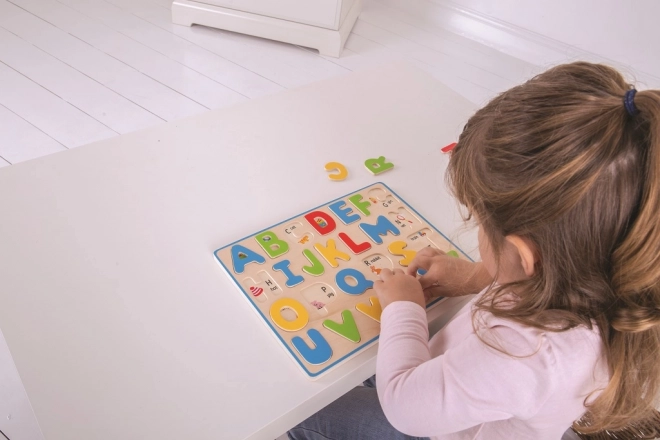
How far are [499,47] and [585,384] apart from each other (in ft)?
7.13

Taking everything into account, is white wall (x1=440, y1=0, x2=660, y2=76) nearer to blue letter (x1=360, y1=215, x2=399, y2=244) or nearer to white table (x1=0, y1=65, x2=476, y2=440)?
white table (x1=0, y1=65, x2=476, y2=440)

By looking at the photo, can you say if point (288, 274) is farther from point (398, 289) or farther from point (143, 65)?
point (143, 65)

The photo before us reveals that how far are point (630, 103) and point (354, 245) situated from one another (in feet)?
1.31

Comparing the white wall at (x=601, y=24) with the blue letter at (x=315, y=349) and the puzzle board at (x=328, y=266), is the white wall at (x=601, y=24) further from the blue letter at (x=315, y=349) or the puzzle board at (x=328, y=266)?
the blue letter at (x=315, y=349)

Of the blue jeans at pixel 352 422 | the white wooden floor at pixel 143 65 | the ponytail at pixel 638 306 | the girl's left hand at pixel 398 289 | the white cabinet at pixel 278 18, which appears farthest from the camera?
the white cabinet at pixel 278 18

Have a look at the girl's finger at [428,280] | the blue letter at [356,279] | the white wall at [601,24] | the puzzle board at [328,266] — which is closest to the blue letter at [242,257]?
the puzzle board at [328,266]

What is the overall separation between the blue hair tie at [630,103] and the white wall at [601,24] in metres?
1.87

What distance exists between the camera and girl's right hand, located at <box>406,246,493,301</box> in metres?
0.73

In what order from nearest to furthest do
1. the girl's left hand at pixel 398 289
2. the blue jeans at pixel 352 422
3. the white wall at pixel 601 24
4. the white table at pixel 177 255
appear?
the white table at pixel 177 255 < the girl's left hand at pixel 398 289 < the blue jeans at pixel 352 422 < the white wall at pixel 601 24

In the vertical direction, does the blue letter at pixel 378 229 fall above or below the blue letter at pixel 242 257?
above

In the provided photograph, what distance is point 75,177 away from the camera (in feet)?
2.64

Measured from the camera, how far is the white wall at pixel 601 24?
6.71 feet

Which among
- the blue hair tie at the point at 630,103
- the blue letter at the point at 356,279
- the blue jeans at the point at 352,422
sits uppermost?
the blue hair tie at the point at 630,103

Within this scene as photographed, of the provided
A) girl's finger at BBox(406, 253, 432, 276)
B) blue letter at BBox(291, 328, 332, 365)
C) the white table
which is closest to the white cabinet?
the white table
